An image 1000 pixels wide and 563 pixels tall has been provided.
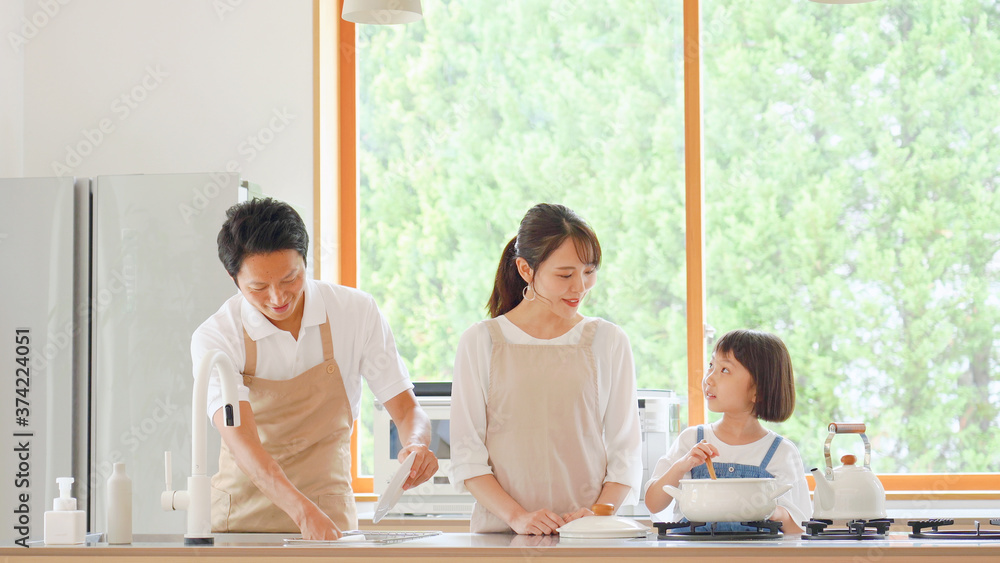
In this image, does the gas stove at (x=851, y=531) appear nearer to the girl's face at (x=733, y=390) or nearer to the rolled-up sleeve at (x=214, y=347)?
the girl's face at (x=733, y=390)

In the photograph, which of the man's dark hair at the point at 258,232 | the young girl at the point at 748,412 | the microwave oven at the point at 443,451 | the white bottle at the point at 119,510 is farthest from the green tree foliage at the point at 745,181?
the white bottle at the point at 119,510

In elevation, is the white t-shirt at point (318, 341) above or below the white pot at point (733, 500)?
above

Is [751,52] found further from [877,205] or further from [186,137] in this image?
[186,137]

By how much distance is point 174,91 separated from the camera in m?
3.69

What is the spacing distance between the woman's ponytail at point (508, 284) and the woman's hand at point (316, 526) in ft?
1.95

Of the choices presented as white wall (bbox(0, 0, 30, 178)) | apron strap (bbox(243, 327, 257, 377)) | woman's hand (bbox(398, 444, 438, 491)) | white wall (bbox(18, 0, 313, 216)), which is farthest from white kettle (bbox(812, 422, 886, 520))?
white wall (bbox(0, 0, 30, 178))

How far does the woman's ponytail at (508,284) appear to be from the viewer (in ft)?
6.86

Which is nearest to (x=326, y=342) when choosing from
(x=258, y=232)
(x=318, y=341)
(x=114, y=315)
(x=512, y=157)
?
(x=318, y=341)

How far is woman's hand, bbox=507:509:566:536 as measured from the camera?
68.4 inches

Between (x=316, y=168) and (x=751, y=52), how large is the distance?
1626 millimetres

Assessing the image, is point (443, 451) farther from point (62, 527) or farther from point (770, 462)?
point (62, 527)

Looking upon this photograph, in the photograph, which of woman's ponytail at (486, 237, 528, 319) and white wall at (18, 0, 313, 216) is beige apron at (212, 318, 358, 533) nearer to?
woman's ponytail at (486, 237, 528, 319)

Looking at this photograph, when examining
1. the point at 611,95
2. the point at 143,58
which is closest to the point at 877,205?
the point at 611,95

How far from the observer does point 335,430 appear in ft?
7.10
